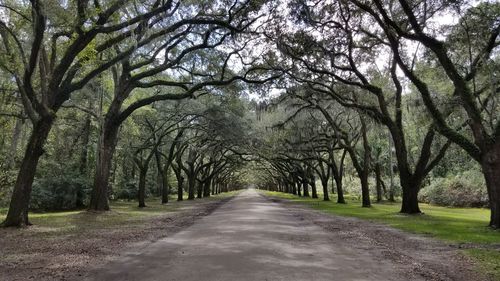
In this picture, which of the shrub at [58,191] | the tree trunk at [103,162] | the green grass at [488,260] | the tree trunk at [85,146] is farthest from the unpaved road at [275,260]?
the tree trunk at [85,146]

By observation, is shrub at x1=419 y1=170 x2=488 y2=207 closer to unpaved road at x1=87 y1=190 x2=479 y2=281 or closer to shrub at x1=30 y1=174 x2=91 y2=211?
unpaved road at x1=87 y1=190 x2=479 y2=281

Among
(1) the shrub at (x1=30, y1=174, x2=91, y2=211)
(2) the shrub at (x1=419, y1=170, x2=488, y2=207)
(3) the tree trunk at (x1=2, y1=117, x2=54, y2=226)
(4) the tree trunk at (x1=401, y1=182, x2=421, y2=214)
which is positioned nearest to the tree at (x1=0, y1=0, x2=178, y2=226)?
(3) the tree trunk at (x1=2, y1=117, x2=54, y2=226)

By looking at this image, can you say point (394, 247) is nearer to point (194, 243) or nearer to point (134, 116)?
point (194, 243)

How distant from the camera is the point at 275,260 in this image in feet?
27.6

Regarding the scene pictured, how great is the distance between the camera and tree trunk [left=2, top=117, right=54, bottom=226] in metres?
14.5

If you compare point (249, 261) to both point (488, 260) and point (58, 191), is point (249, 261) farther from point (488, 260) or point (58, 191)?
point (58, 191)

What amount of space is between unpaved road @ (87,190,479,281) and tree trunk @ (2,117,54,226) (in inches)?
236

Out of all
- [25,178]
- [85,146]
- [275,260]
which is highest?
[85,146]

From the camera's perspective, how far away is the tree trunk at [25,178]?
47.5 feet

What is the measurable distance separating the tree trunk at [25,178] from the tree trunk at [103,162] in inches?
262

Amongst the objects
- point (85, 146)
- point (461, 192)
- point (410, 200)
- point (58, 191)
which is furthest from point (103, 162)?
point (461, 192)

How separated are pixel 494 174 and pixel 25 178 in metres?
15.7

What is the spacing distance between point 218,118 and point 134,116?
21.2 feet

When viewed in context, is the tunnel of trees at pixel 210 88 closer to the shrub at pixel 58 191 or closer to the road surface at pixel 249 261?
the shrub at pixel 58 191
